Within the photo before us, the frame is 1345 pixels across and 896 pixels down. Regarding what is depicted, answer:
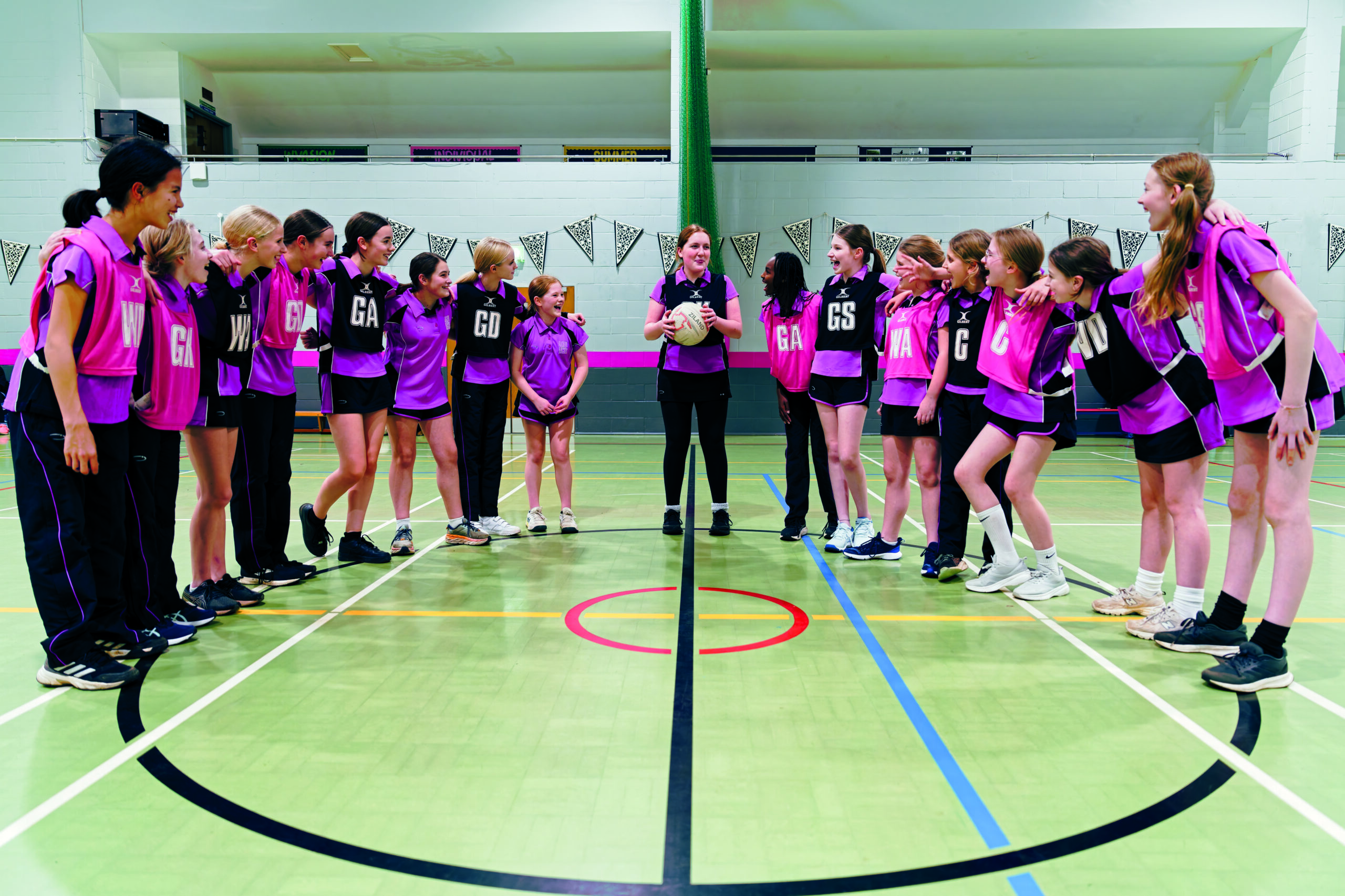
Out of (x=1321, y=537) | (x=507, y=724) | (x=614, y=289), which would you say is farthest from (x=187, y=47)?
(x=1321, y=537)

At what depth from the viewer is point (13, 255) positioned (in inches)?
440

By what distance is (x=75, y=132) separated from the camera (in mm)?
11203

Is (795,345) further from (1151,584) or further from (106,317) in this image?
(106,317)

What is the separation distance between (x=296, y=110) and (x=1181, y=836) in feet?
47.1

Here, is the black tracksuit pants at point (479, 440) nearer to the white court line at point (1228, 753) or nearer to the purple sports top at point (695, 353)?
the purple sports top at point (695, 353)

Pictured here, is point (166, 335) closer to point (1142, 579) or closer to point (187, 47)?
point (1142, 579)

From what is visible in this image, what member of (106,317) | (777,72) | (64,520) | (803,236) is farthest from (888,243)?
(64,520)

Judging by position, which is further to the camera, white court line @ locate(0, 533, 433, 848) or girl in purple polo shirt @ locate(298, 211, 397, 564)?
girl in purple polo shirt @ locate(298, 211, 397, 564)

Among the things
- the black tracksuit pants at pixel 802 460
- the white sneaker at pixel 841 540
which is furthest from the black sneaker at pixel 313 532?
the white sneaker at pixel 841 540

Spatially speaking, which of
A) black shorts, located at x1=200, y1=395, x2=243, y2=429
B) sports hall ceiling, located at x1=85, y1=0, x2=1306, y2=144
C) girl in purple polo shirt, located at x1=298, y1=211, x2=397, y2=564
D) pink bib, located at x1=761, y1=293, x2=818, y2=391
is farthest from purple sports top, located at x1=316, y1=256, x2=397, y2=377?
sports hall ceiling, located at x1=85, y1=0, x2=1306, y2=144

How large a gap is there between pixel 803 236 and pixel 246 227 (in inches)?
355

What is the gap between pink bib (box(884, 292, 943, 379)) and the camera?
3896mm

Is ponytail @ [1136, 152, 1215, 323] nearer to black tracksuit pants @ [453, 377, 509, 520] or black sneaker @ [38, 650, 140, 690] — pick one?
black tracksuit pants @ [453, 377, 509, 520]

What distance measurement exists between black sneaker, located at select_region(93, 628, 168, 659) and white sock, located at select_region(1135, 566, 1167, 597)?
11.1 feet
